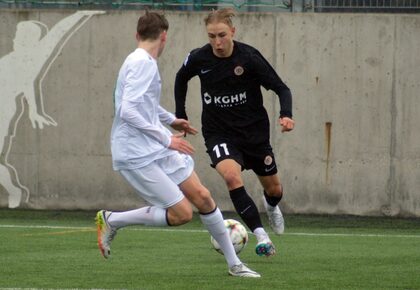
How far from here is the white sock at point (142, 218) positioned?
894 centimetres

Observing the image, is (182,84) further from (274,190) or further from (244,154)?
(274,190)

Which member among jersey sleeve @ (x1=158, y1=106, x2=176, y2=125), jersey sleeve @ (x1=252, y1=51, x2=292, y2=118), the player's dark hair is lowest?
jersey sleeve @ (x1=158, y1=106, x2=176, y2=125)

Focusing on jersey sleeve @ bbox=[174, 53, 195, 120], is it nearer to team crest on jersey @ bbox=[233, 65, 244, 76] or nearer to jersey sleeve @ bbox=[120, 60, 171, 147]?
team crest on jersey @ bbox=[233, 65, 244, 76]

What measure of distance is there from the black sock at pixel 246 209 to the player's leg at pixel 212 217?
137cm

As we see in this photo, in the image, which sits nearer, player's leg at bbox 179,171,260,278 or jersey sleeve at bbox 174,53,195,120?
player's leg at bbox 179,171,260,278

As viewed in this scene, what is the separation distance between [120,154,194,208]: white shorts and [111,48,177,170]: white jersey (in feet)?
0.18

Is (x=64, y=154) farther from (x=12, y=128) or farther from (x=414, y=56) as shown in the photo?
(x=414, y=56)

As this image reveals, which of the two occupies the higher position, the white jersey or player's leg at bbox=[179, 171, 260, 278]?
the white jersey

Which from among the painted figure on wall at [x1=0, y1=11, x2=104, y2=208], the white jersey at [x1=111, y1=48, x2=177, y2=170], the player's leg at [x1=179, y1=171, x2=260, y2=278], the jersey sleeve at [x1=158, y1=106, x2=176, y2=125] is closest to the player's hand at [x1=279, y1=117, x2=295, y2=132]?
the jersey sleeve at [x1=158, y1=106, x2=176, y2=125]

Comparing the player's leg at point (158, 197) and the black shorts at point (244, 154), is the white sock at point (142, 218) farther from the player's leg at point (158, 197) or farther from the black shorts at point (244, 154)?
the black shorts at point (244, 154)

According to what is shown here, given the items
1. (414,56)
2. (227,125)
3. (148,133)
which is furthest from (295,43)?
(148,133)

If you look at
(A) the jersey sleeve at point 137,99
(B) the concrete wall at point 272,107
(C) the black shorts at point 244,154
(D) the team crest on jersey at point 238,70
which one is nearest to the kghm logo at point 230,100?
(D) the team crest on jersey at point 238,70

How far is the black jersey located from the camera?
1084 centimetres

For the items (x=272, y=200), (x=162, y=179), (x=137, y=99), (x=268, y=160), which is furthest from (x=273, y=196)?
(x=137, y=99)
